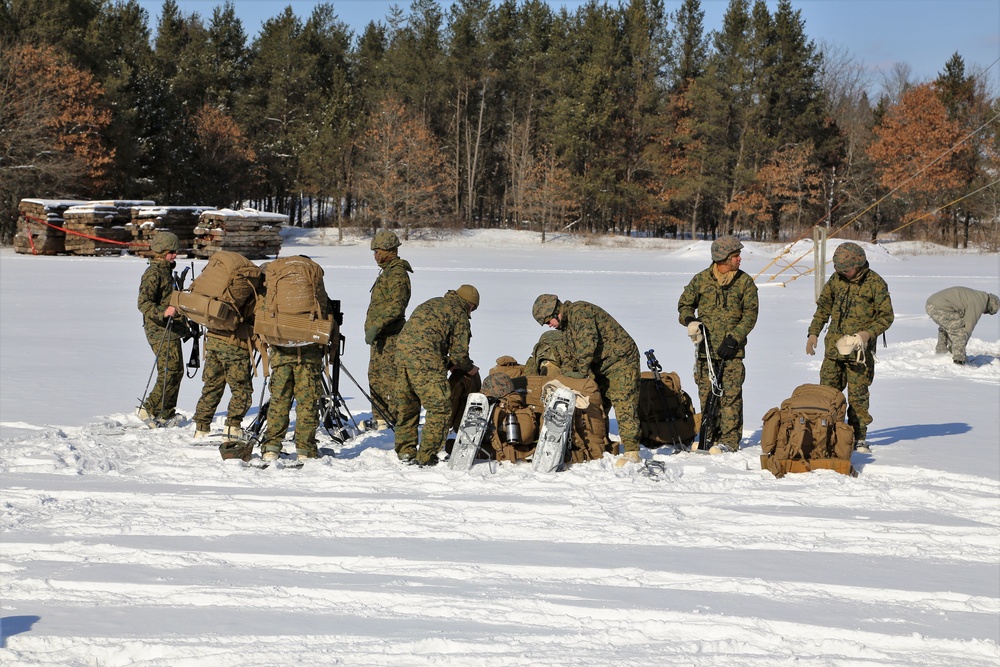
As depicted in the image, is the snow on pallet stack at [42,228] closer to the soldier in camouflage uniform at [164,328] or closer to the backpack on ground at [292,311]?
the soldier in camouflage uniform at [164,328]

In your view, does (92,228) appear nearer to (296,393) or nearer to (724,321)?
(296,393)

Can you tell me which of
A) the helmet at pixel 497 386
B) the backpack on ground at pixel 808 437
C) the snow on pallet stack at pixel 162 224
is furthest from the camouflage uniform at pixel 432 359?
the snow on pallet stack at pixel 162 224

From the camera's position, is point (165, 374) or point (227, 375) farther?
point (165, 374)

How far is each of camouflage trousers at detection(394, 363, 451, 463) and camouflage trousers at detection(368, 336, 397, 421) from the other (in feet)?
3.14

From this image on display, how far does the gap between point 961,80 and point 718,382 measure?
5461cm

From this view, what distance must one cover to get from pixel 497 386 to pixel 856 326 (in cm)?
325

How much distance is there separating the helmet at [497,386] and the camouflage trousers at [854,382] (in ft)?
9.18

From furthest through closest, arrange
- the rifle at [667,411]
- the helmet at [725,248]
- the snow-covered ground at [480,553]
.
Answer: the rifle at [667,411], the helmet at [725,248], the snow-covered ground at [480,553]

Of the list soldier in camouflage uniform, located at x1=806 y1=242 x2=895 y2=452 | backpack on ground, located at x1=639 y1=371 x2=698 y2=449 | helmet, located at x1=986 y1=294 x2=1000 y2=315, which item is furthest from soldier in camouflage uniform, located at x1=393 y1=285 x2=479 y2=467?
helmet, located at x1=986 y1=294 x2=1000 y2=315

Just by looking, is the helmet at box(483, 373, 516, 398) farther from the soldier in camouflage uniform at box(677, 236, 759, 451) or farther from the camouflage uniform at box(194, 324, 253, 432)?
the camouflage uniform at box(194, 324, 253, 432)

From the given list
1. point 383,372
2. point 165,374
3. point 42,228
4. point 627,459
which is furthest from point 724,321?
point 42,228

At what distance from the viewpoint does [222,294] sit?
316 inches

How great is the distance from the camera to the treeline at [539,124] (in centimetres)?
5341

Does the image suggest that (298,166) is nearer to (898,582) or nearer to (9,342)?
(9,342)
